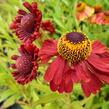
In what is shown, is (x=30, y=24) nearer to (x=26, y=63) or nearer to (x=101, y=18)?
(x=26, y=63)

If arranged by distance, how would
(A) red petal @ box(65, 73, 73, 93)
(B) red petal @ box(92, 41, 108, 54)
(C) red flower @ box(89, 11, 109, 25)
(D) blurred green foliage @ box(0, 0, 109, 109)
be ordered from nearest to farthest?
(A) red petal @ box(65, 73, 73, 93), (B) red petal @ box(92, 41, 108, 54), (D) blurred green foliage @ box(0, 0, 109, 109), (C) red flower @ box(89, 11, 109, 25)

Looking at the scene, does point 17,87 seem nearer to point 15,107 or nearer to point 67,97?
point 67,97

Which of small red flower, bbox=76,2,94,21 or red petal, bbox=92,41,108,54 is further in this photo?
small red flower, bbox=76,2,94,21

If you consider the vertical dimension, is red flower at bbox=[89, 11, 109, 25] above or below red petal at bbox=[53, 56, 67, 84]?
above

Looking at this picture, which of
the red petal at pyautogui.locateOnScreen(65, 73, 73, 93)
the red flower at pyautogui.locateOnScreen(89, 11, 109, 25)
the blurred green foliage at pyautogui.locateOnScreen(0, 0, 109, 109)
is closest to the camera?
the red petal at pyautogui.locateOnScreen(65, 73, 73, 93)

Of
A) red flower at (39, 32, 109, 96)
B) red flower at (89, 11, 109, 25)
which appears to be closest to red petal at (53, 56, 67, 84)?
red flower at (39, 32, 109, 96)

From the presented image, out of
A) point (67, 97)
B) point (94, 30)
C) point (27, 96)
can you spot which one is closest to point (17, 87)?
point (27, 96)

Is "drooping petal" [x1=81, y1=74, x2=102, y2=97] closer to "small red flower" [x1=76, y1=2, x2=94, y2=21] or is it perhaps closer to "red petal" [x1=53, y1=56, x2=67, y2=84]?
"red petal" [x1=53, y1=56, x2=67, y2=84]
